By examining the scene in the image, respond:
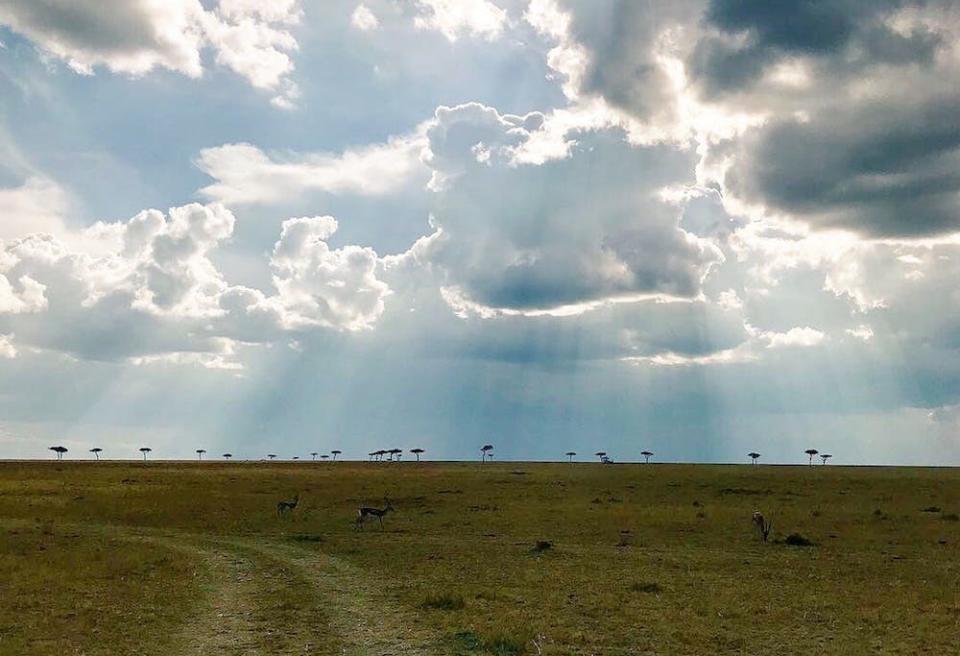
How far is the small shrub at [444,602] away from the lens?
21.7 meters

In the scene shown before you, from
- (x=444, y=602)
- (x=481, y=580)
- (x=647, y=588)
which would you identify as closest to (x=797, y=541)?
(x=647, y=588)

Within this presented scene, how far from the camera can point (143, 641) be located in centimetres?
1869

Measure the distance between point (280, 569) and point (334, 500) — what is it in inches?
1255

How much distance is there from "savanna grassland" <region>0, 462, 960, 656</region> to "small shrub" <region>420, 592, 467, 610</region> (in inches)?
2.8

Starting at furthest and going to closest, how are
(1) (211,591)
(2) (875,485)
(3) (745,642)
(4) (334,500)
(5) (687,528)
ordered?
(2) (875,485), (4) (334,500), (5) (687,528), (1) (211,591), (3) (745,642)

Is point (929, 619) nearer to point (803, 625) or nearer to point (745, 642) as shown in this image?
point (803, 625)

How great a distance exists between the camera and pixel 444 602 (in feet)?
72.1

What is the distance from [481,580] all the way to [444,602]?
15.1ft

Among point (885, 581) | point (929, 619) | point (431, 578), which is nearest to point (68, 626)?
point (431, 578)

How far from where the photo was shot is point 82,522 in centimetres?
4678

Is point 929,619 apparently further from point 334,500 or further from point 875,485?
point 875,485

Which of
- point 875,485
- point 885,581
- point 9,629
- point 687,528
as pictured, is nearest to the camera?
point 9,629

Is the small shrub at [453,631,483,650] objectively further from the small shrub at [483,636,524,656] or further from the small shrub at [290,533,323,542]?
the small shrub at [290,533,323,542]

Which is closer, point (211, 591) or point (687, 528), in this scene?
point (211, 591)
